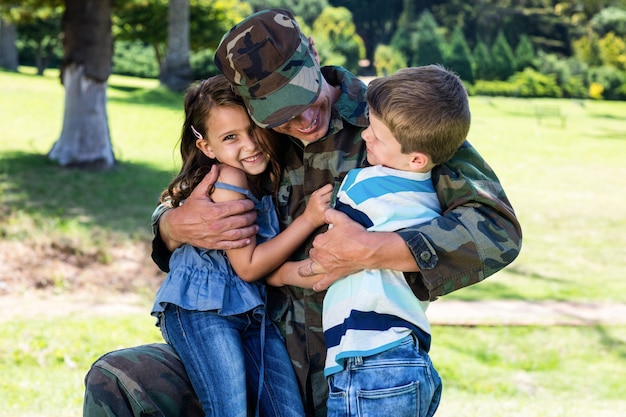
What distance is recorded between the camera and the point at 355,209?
2.57m

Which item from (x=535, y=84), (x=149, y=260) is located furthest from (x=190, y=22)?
(x=535, y=84)

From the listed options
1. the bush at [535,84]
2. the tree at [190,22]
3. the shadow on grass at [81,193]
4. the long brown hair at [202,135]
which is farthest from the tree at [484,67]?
the long brown hair at [202,135]

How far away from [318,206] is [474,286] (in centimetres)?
825

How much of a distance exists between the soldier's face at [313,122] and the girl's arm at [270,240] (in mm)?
186

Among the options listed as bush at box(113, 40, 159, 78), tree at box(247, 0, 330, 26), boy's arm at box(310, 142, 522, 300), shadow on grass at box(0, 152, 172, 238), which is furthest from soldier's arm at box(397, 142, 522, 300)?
tree at box(247, 0, 330, 26)

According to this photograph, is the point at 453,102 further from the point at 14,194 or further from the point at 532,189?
the point at 532,189

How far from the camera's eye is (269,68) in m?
2.71

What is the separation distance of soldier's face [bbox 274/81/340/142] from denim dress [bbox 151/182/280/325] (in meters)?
0.25

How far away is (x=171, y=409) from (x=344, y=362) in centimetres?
63

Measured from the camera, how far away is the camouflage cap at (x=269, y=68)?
2.65 metres

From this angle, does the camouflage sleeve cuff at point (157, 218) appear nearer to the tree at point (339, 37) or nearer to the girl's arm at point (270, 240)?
the girl's arm at point (270, 240)

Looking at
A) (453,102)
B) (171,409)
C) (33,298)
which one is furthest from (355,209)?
(33,298)

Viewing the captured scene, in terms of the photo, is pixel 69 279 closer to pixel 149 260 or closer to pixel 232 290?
pixel 149 260

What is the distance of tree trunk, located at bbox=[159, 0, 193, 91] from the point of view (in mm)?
21688
